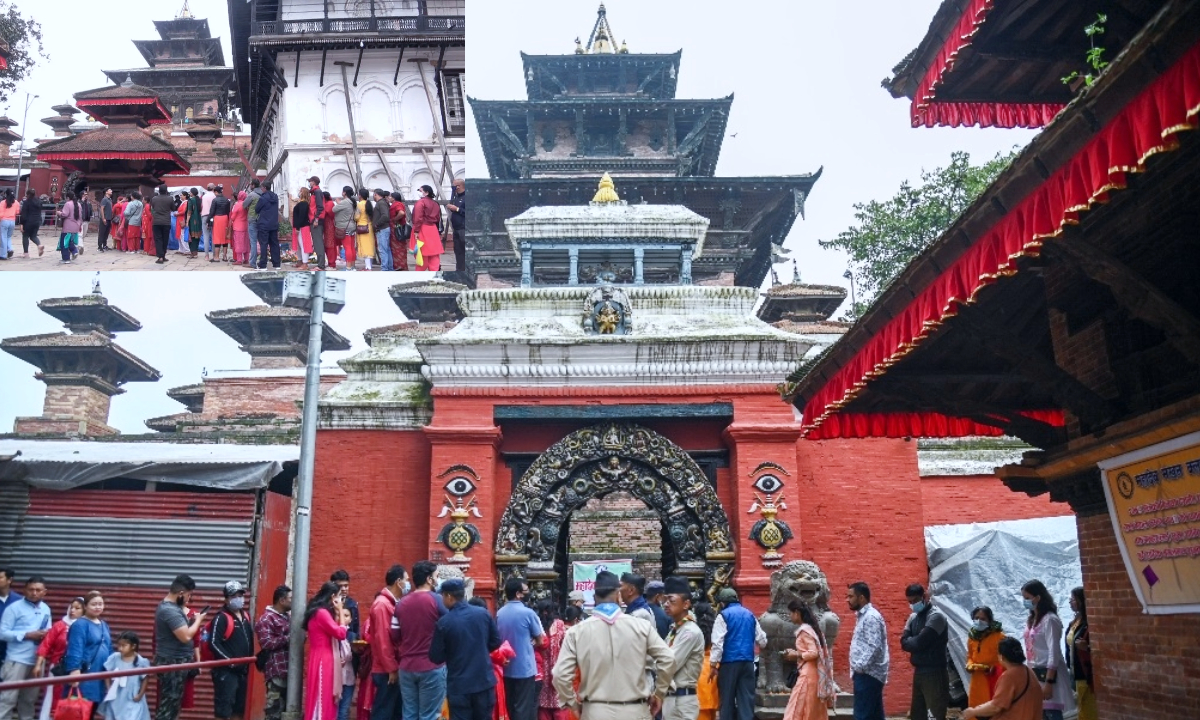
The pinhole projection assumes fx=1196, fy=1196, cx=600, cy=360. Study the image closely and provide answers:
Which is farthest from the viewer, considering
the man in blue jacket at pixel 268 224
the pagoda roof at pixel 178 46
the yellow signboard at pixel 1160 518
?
the pagoda roof at pixel 178 46

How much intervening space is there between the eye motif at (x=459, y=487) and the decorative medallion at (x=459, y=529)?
0.05ft

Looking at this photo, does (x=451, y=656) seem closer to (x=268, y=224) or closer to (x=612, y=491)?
(x=612, y=491)

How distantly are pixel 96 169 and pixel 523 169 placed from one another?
12.0 meters

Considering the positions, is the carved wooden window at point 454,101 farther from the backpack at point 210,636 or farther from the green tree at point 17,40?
the backpack at point 210,636

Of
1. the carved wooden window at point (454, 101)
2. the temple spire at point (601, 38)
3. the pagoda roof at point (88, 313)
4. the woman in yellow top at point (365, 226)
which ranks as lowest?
Result: the pagoda roof at point (88, 313)

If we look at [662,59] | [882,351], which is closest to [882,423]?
[882,351]

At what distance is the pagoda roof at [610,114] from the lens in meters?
29.5

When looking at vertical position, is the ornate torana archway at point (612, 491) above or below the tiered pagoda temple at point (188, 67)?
below

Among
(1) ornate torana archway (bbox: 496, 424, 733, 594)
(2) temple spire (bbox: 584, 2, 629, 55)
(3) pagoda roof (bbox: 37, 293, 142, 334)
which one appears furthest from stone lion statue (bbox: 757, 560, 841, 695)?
(2) temple spire (bbox: 584, 2, 629, 55)

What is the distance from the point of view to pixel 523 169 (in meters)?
29.9

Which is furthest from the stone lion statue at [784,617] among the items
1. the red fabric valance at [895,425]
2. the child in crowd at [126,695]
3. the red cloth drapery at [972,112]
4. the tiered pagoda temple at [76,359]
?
the tiered pagoda temple at [76,359]

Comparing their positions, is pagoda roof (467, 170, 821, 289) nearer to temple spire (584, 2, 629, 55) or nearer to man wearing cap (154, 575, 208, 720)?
temple spire (584, 2, 629, 55)

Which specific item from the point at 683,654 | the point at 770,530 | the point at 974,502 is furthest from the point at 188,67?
the point at 683,654

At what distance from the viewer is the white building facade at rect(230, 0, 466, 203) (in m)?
20.6
